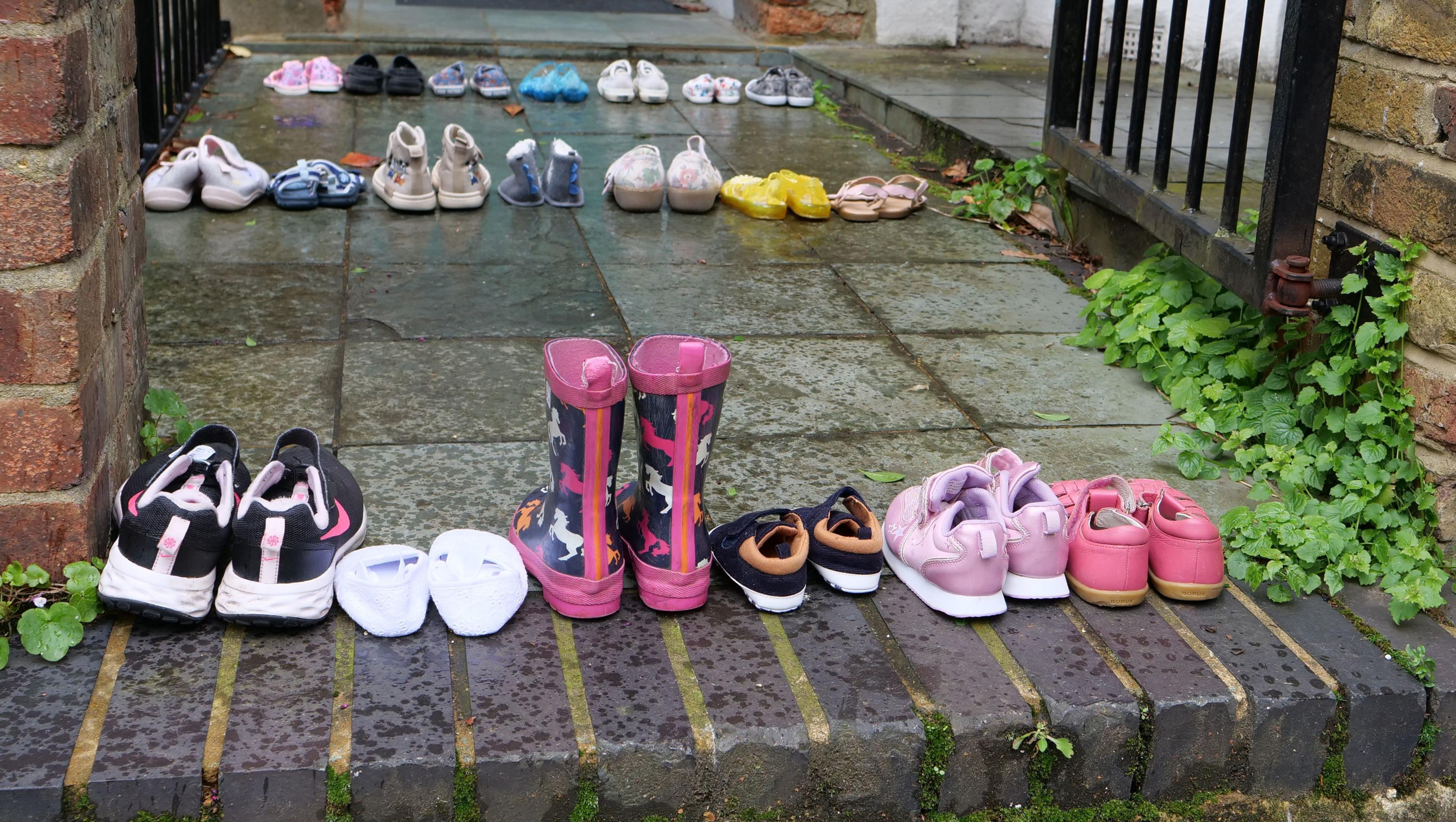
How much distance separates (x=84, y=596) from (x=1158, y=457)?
1.97m

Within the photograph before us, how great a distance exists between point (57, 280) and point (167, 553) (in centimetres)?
41

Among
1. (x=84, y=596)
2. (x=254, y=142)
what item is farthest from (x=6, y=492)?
(x=254, y=142)

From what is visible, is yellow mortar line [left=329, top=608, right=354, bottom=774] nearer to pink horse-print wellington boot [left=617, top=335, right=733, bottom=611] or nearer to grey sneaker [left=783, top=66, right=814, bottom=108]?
pink horse-print wellington boot [left=617, top=335, right=733, bottom=611]

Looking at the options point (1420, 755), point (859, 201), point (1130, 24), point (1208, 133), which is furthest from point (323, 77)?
point (1420, 755)

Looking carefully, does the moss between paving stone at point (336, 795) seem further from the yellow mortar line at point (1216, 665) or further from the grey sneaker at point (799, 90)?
the grey sneaker at point (799, 90)

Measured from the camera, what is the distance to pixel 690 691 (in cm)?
178

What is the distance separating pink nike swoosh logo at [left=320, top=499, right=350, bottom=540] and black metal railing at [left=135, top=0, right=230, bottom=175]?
226 centimetres

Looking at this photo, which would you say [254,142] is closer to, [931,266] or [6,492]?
[931,266]

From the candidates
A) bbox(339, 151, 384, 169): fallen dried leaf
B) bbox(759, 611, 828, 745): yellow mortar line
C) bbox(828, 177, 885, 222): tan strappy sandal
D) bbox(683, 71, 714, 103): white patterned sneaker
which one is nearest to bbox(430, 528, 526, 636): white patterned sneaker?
bbox(759, 611, 828, 745): yellow mortar line

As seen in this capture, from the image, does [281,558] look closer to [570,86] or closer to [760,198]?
[760,198]

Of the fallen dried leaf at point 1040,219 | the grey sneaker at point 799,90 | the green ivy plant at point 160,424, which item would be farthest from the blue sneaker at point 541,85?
the green ivy plant at point 160,424

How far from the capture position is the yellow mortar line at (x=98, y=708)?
5.06 feet

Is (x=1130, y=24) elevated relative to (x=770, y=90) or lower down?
elevated

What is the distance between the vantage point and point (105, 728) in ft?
5.32
